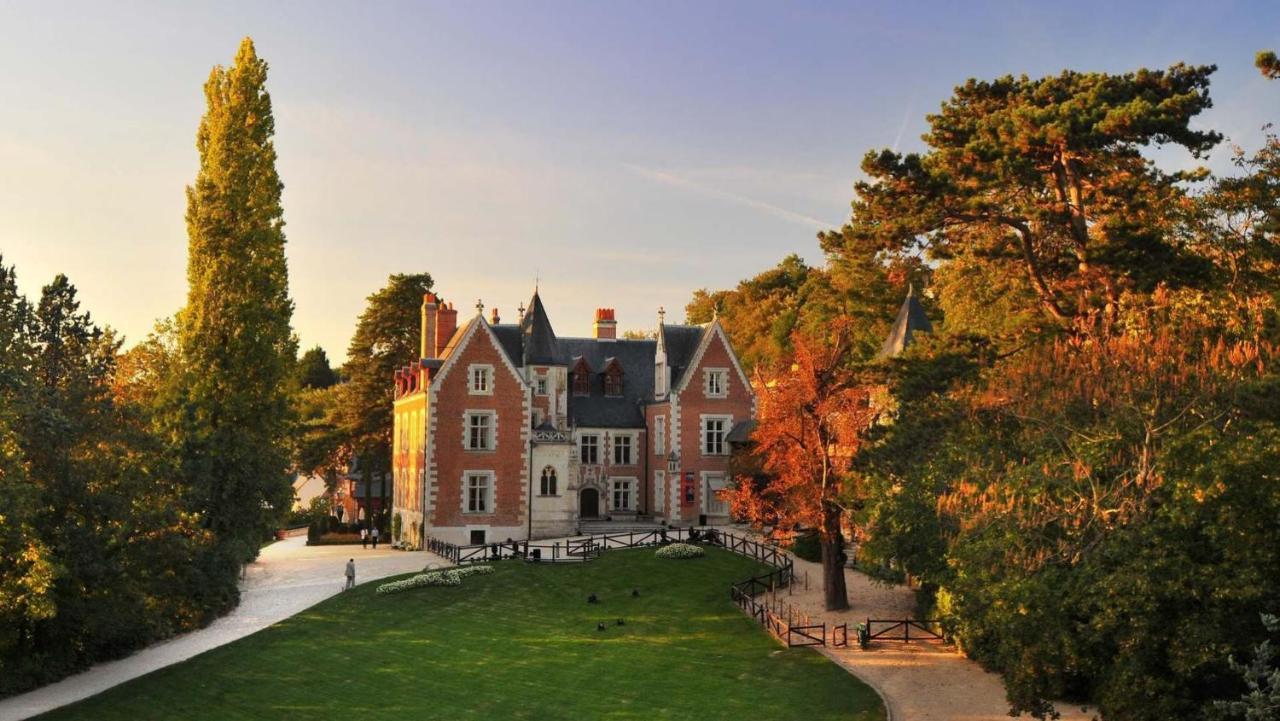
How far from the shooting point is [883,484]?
2800 cm

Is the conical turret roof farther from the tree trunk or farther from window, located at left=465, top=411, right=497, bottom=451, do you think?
the tree trunk

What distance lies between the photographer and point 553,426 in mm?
51844

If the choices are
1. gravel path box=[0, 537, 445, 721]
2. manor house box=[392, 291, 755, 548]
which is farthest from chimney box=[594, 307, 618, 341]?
gravel path box=[0, 537, 445, 721]

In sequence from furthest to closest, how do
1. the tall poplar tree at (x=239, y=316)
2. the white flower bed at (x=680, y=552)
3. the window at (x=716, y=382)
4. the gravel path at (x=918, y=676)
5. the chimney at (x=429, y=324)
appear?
the window at (x=716, y=382), the chimney at (x=429, y=324), the white flower bed at (x=680, y=552), the tall poplar tree at (x=239, y=316), the gravel path at (x=918, y=676)

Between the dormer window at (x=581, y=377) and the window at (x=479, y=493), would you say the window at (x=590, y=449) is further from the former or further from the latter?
the window at (x=479, y=493)

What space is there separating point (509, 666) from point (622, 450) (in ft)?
95.7

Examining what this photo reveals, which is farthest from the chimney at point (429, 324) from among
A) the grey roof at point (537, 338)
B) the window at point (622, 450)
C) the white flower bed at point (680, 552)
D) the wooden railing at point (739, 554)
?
the white flower bed at point (680, 552)

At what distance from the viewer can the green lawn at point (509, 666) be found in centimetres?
2383

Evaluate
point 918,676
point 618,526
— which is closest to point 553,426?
point 618,526

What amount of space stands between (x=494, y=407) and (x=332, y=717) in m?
27.4

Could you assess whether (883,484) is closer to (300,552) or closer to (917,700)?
(917,700)

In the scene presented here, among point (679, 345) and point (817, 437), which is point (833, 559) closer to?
point (817, 437)

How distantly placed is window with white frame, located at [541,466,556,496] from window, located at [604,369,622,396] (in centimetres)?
796

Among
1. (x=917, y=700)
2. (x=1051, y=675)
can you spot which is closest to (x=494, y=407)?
(x=917, y=700)
